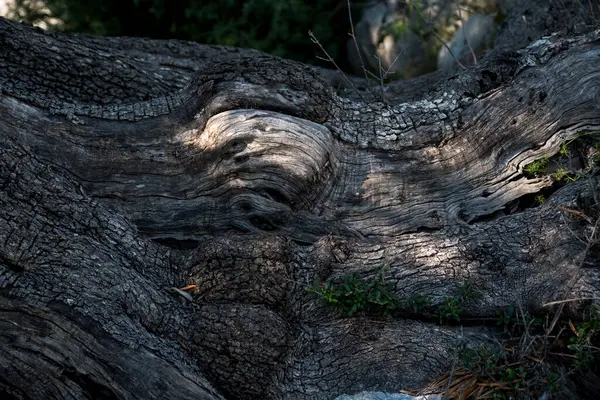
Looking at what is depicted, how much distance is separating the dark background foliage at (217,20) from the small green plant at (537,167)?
14.9ft

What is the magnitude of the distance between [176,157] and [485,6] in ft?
17.2

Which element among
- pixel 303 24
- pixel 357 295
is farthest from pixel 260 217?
pixel 303 24

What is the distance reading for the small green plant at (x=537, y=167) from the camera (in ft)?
15.9

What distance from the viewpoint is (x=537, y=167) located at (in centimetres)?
486

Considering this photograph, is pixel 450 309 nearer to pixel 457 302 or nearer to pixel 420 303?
pixel 457 302

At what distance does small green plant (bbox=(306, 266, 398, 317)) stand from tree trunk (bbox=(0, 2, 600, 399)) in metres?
0.07

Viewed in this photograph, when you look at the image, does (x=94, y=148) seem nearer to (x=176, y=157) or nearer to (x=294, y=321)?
(x=176, y=157)

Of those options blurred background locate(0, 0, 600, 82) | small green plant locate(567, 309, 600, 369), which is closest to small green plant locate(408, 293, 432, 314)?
small green plant locate(567, 309, 600, 369)

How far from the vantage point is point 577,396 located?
4.17 meters

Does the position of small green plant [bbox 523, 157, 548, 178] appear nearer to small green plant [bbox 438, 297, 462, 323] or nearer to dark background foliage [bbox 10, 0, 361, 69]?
small green plant [bbox 438, 297, 462, 323]

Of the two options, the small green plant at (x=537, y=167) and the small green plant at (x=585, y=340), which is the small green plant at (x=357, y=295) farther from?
the small green plant at (x=537, y=167)

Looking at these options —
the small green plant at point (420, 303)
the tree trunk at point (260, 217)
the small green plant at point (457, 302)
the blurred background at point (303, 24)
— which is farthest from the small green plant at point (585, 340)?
the blurred background at point (303, 24)

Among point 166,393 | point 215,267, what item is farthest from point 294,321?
point 166,393

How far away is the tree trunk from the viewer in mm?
4238
